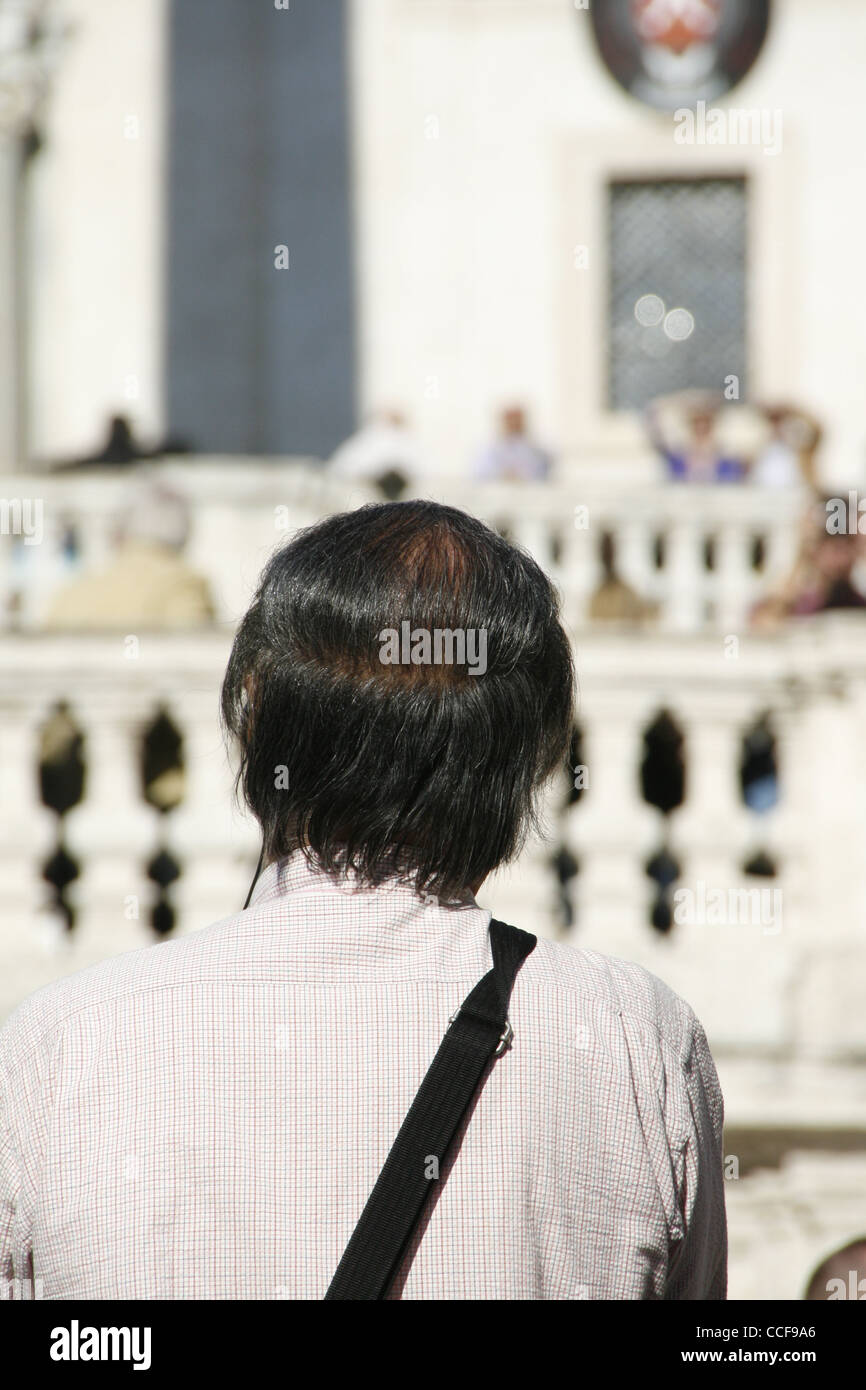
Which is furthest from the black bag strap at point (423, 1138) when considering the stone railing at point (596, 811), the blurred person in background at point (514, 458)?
the blurred person in background at point (514, 458)

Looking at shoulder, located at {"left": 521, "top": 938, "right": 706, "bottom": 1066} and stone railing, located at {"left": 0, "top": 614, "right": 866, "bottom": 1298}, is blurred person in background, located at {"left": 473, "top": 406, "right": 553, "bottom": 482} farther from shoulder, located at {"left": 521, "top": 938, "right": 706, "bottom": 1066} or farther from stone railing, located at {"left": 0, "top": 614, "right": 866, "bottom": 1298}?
shoulder, located at {"left": 521, "top": 938, "right": 706, "bottom": 1066}

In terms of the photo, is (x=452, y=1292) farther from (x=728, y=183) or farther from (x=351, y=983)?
(x=728, y=183)

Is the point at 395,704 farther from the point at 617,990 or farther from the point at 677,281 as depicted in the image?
the point at 677,281

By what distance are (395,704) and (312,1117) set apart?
1.21 feet

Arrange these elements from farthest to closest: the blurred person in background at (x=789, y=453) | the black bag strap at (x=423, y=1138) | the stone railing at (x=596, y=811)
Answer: the blurred person in background at (x=789, y=453) → the stone railing at (x=596, y=811) → the black bag strap at (x=423, y=1138)

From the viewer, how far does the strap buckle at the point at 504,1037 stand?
154 cm

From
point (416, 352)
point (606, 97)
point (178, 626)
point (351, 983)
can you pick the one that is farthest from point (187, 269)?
point (351, 983)

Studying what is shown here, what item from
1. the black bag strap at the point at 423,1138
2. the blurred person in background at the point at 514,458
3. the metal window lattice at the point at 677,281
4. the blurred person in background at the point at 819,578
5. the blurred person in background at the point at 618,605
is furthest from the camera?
the metal window lattice at the point at 677,281

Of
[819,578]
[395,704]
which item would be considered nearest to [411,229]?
[819,578]

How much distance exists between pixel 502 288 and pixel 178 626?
842 cm

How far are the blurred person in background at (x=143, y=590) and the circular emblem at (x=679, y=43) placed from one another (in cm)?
819

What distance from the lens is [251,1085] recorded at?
1.54 meters

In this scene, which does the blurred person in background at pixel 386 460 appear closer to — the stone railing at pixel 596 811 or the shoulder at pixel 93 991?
the stone railing at pixel 596 811

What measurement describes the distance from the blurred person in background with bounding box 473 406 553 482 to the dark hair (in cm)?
833
